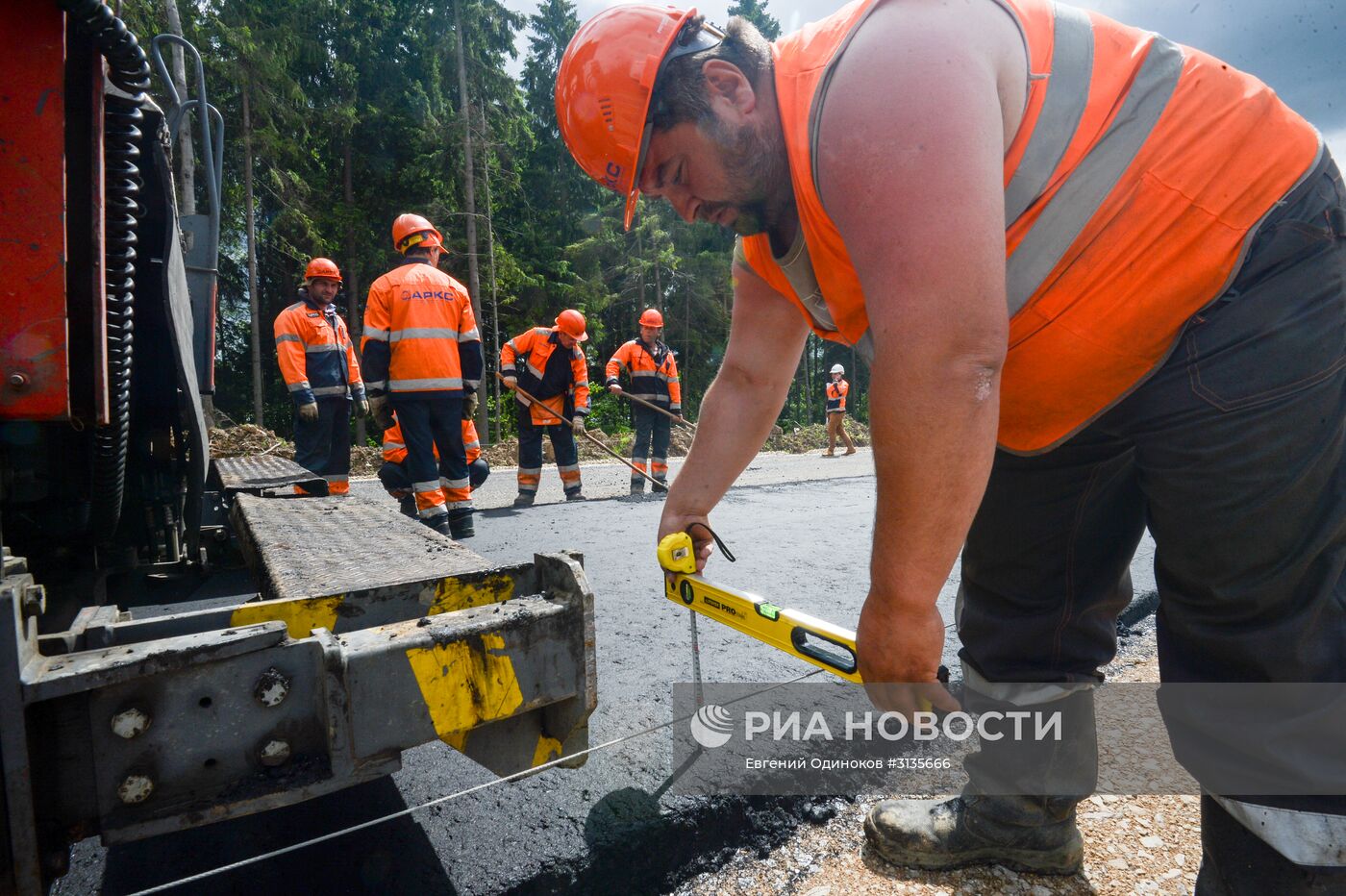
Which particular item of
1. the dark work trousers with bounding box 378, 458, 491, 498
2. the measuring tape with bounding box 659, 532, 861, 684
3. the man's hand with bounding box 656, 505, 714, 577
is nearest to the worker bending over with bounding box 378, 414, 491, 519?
the dark work trousers with bounding box 378, 458, 491, 498

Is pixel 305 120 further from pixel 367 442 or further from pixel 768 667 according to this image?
pixel 768 667

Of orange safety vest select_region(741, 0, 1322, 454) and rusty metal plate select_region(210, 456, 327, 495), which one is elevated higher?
orange safety vest select_region(741, 0, 1322, 454)

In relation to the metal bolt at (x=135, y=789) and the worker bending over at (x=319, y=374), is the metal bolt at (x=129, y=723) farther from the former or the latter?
the worker bending over at (x=319, y=374)

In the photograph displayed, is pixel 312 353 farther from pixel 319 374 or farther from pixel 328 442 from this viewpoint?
pixel 328 442

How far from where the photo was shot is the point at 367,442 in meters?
20.6

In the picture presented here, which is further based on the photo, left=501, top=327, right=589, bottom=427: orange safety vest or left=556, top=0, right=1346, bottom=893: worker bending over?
left=501, top=327, right=589, bottom=427: orange safety vest

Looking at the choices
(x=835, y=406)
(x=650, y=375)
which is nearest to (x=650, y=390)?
(x=650, y=375)

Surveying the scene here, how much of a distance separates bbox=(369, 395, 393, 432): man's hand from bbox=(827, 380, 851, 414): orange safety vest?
13471mm

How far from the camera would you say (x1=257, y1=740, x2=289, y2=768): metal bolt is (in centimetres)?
117

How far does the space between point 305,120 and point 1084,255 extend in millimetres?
22565

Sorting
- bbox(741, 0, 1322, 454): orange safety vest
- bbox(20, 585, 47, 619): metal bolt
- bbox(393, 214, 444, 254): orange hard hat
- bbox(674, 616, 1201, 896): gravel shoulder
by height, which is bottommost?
bbox(674, 616, 1201, 896): gravel shoulder

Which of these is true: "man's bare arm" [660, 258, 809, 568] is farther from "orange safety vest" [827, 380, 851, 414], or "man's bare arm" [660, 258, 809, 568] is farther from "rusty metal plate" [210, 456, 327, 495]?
"orange safety vest" [827, 380, 851, 414]

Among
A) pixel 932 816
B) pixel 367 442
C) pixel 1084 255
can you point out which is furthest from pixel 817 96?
pixel 367 442

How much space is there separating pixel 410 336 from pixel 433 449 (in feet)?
2.87
